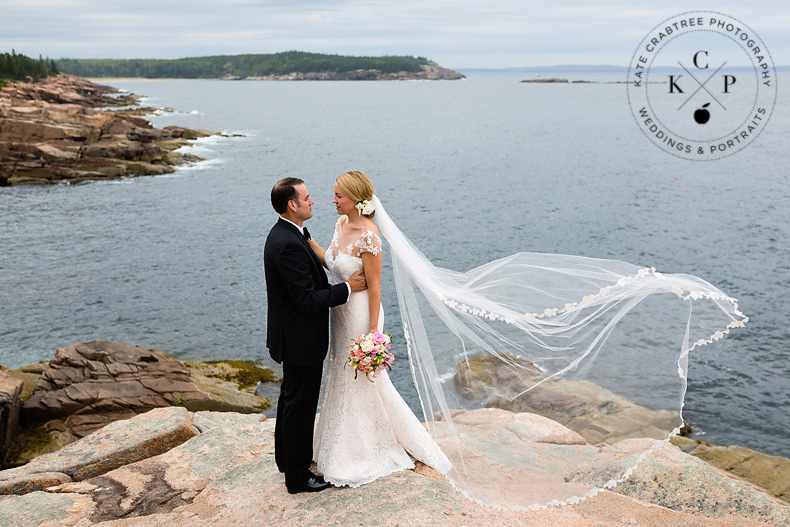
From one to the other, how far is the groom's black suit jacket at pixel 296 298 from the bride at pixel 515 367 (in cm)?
26

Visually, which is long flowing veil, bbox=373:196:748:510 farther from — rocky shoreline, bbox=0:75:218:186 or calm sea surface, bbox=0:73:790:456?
rocky shoreline, bbox=0:75:218:186

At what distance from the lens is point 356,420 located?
5605 millimetres

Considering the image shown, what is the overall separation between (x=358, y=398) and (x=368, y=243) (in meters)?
1.40

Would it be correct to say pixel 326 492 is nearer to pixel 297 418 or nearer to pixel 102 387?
pixel 297 418

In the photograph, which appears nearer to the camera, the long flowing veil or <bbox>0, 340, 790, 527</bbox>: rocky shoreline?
<bbox>0, 340, 790, 527</bbox>: rocky shoreline

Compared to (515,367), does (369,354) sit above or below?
above

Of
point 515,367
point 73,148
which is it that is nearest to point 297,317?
point 515,367

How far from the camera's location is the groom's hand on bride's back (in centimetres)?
532

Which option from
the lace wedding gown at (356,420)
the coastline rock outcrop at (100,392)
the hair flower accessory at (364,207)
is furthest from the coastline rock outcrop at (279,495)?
the coastline rock outcrop at (100,392)

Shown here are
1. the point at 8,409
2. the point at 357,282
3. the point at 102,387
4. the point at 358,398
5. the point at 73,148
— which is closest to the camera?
the point at 357,282

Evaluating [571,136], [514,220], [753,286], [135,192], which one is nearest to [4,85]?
[135,192]

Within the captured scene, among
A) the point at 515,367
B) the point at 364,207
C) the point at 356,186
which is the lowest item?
the point at 515,367

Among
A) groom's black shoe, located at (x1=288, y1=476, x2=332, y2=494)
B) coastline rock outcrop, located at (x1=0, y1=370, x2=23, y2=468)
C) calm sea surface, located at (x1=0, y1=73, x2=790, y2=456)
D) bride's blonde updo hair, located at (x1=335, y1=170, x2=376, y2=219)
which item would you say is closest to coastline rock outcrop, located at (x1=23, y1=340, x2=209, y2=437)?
coastline rock outcrop, located at (x1=0, y1=370, x2=23, y2=468)

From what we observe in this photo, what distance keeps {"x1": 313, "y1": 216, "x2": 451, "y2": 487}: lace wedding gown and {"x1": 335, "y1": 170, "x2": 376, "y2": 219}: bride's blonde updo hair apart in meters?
0.36
